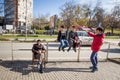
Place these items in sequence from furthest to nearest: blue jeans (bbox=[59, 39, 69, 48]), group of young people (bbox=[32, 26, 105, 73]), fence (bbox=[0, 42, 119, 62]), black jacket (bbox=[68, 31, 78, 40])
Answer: fence (bbox=[0, 42, 119, 62])
blue jeans (bbox=[59, 39, 69, 48])
black jacket (bbox=[68, 31, 78, 40])
group of young people (bbox=[32, 26, 105, 73])

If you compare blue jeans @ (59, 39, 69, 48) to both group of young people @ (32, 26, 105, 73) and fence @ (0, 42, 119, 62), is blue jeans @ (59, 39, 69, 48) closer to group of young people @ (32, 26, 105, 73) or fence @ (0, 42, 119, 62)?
group of young people @ (32, 26, 105, 73)

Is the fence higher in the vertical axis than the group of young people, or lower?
lower

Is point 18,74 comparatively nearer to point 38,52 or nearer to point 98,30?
point 38,52

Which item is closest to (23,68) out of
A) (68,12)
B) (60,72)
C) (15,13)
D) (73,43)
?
(60,72)

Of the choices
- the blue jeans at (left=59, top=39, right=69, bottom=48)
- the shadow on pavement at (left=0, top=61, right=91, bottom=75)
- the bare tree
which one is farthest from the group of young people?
the bare tree

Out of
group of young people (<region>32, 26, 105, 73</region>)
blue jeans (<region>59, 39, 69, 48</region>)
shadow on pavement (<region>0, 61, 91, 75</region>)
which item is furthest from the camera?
blue jeans (<region>59, 39, 69, 48</region>)

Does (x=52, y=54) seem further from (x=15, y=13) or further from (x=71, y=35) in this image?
(x=15, y=13)

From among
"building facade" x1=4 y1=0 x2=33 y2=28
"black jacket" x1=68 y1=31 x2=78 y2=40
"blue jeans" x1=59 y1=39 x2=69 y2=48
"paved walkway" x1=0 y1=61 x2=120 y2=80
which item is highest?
"building facade" x1=4 y1=0 x2=33 y2=28

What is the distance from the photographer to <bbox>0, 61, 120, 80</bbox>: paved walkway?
314 inches

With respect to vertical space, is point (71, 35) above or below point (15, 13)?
below

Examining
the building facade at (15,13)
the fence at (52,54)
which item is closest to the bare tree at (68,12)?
the building facade at (15,13)

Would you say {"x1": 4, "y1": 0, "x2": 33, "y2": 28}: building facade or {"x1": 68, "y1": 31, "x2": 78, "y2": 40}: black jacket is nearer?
{"x1": 68, "y1": 31, "x2": 78, "y2": 40}: black jacket

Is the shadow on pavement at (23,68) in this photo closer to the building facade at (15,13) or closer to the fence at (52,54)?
the fence at (52,54)

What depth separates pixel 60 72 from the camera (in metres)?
8.88
